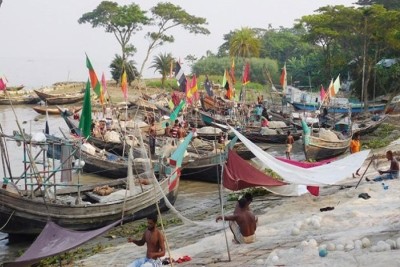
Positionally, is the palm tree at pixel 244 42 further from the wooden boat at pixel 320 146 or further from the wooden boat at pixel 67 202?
the wooden boat at pixel 67 202

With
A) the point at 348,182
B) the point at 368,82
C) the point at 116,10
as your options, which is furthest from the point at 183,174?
the point at 116,10

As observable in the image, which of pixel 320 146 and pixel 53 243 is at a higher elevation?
pixel 53 243

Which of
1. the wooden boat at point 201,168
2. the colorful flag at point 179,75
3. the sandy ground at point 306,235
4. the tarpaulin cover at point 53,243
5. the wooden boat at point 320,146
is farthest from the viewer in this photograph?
the colorful flag at point 179,75

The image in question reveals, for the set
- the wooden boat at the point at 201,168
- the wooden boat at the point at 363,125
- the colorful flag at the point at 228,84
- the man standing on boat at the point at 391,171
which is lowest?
the wooden boat at the point at 201,168

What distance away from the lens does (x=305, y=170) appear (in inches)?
381

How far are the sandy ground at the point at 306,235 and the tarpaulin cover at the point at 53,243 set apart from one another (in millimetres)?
1884

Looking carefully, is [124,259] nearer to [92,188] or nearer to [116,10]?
[92,188]

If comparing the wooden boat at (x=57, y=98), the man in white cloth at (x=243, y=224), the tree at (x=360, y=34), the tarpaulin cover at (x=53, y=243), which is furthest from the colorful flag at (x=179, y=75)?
the wooden boat at (x=57, y=98)

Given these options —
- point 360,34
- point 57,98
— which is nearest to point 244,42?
point 360,34

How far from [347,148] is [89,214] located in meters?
13.5

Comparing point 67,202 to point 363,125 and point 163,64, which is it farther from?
point 163,64

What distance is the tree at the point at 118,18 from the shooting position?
159 ft

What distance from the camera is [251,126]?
26031 mm

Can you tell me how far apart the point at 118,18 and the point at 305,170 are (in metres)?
41.1
